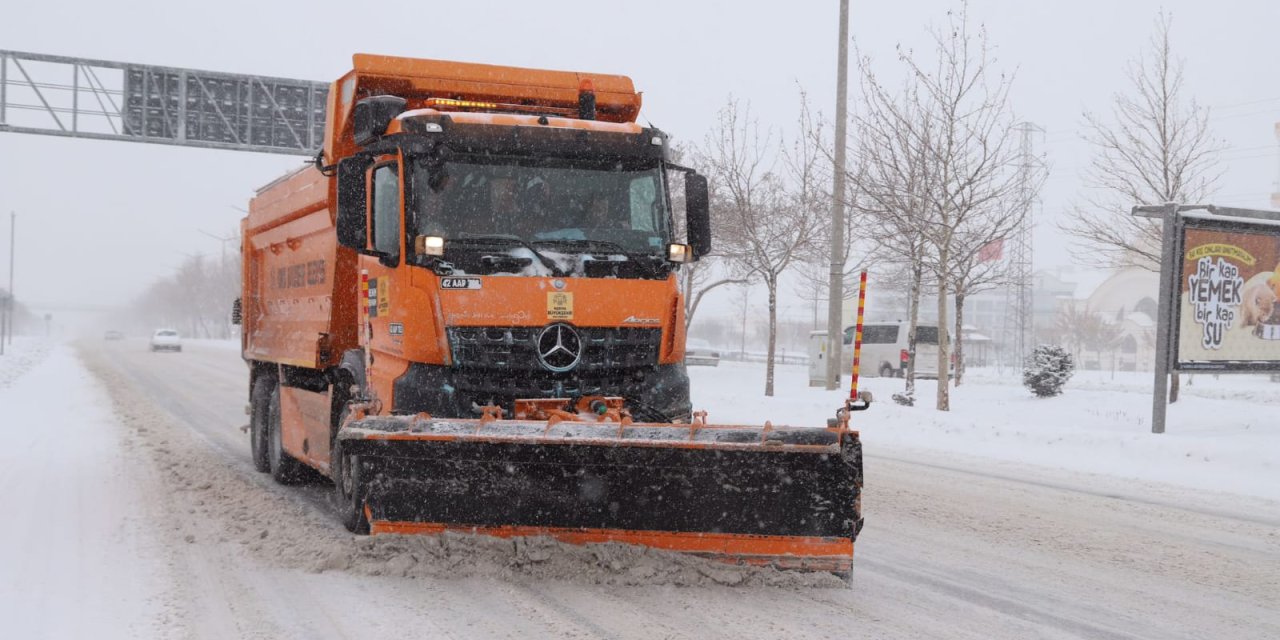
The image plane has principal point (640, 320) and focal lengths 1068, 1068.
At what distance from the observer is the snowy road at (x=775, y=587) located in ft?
16.6

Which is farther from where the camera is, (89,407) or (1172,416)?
(89,407)

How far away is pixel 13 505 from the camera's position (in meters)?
8.33

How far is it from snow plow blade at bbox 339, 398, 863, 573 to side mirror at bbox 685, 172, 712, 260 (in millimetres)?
1931

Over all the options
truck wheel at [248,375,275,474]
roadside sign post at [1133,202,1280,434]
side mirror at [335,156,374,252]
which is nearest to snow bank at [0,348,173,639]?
truck wheel at [248,375,275,474]

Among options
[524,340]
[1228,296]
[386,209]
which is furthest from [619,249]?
[1228,296]

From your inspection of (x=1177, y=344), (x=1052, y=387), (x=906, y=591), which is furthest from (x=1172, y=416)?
(x=906, y=591)

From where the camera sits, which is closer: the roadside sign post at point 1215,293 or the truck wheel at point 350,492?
the truck wheel at point 350,492

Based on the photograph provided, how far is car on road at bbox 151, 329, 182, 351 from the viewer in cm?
5600

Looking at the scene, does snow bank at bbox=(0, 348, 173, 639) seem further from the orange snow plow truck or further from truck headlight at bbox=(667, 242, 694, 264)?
truck headlight at bbox=(667, 242, 694, 264)

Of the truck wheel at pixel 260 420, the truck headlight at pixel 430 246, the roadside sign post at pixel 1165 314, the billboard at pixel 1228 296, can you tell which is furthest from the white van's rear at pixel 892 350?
the truck headlight at pixel 430 246

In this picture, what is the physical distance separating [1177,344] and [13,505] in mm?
13453

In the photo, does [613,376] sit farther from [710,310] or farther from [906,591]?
[710,310]

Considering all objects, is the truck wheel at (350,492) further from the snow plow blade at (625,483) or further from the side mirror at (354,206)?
the side mirror at (354,206)

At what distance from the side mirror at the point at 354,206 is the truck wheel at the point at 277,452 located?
3515 mm
